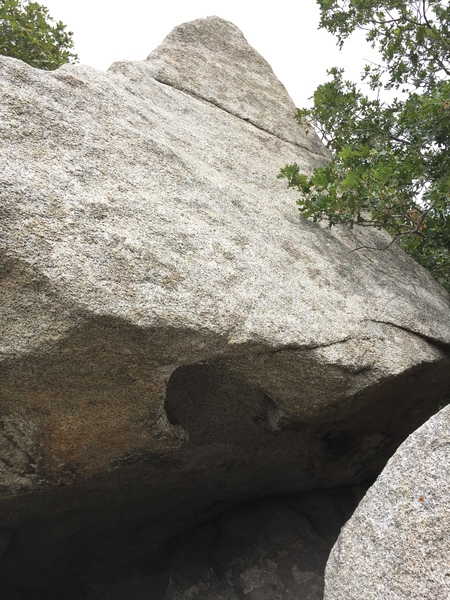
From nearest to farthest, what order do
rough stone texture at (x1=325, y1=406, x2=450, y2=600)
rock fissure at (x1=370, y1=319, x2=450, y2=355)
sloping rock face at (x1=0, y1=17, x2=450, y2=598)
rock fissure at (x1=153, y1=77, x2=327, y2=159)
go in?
rough stone texture at (x1=325, y1=406, x2=450, y2=600)
sloping rock face at (x1=0, y1=17, x2=450, y2=598)
rock fissure at (x1=370, y1=319, x2=450, y2=355)
rock fissure at (x1=153, y1=77, x2=327, y2=159)

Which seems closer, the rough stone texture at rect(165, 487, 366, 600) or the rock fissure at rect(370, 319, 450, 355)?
the rock fissure at rect(370, 319, 450, 355)

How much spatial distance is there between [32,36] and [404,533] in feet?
23.7

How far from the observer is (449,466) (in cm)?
218

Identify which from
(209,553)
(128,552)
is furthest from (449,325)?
(128,552)

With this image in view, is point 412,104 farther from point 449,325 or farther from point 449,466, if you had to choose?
point 449,466

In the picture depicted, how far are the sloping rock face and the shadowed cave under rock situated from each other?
23mm

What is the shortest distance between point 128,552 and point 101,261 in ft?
10.5

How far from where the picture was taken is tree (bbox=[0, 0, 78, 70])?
7113 mm

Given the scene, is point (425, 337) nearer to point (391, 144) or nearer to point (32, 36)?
point (391, 144)

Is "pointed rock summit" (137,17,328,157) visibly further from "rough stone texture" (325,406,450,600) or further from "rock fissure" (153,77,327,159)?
"rough stone texture" (325,406,450,600)

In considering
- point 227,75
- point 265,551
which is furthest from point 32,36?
point 265,551

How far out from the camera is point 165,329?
283 centimetres

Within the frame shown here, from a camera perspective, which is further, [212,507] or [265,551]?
[212,507]

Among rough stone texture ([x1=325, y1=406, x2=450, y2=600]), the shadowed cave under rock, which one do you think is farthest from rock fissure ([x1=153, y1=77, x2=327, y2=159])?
rough stone texture ([x1=325, y1=406, x2=450, y2=600])
